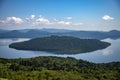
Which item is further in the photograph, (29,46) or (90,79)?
(29,46)

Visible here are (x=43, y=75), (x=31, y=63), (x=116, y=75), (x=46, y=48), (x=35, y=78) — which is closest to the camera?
(x=35, y=78)

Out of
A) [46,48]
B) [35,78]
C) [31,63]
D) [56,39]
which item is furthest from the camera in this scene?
[56,39]

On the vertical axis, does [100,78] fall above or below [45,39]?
→ below

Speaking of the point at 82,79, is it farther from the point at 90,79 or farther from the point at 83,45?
the point at 83,45

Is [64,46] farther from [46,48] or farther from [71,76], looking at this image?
[71,76]

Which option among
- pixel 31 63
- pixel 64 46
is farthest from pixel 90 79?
pixel 64 46

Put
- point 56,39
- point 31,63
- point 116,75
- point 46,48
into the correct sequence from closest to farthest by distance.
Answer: point 116,75, point 31,63, point 46,48, point 56,39

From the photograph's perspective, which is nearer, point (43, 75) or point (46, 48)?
point (43, 75)

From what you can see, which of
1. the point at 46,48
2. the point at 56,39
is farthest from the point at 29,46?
the point at 56,39

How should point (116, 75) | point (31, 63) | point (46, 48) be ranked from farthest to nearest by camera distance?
point (46, 48)
point (31, 63)
point (116, 75)
